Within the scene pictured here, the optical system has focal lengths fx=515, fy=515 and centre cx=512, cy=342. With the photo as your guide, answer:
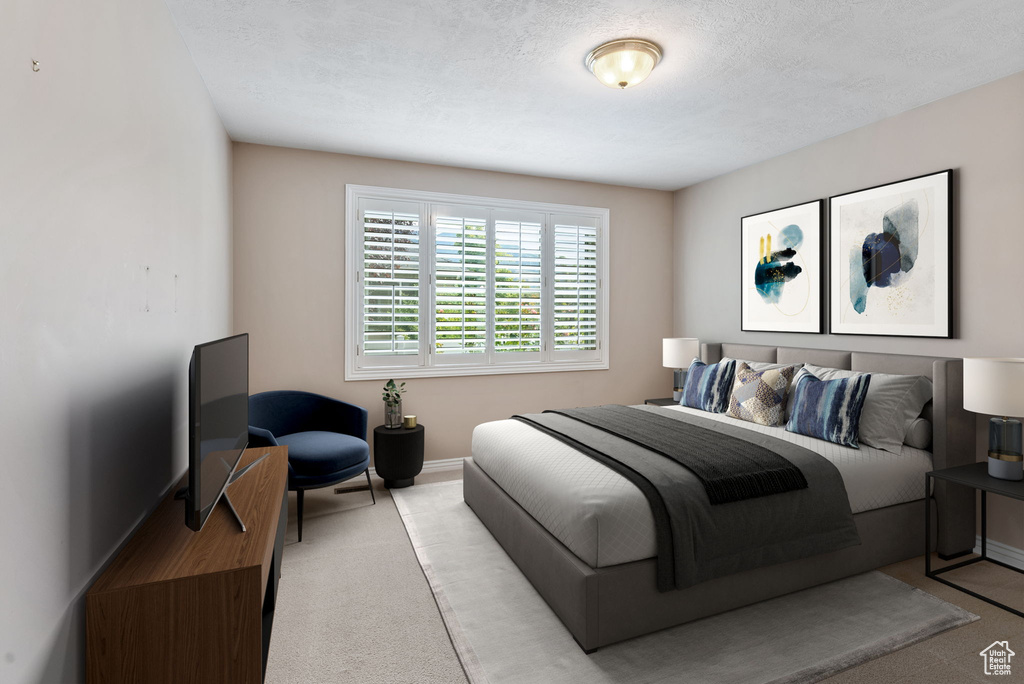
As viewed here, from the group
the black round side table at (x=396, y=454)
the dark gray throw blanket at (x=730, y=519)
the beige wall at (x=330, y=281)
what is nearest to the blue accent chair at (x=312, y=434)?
the black round side table at (x=396, y=454)

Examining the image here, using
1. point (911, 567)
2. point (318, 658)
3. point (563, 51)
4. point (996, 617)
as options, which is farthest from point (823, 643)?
point (563, 51)

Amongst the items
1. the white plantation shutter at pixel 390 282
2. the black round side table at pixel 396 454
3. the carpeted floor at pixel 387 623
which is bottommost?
the carpeted floor at pixel 387 623

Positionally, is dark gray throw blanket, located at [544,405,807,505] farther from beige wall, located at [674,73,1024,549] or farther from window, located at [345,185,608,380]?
window, located at [345,185,608,380]

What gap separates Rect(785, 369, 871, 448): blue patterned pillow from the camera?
2.81 m

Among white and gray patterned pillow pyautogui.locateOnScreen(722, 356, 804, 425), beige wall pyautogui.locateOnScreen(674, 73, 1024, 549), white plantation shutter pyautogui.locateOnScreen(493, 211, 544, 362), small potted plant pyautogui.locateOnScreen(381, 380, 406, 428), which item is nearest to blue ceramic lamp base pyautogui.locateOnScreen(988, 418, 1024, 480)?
beige wall pyautogui.locateOnScreen(674, 73, 1024, 549)

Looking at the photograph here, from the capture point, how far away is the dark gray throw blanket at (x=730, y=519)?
205 cm

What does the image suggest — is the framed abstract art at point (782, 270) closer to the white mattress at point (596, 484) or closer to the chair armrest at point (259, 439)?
the white mattress at point (596, 484)

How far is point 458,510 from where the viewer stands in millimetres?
3461

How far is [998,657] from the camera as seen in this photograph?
1949mm

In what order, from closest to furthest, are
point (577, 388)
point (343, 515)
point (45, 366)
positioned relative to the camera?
point (45, 366)
point (343, 515)
point (577, 388)

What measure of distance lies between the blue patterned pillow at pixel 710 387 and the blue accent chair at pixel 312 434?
244 cm

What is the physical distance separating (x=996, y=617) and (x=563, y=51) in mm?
3172

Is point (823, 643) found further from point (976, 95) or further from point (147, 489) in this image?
point (976, 95)

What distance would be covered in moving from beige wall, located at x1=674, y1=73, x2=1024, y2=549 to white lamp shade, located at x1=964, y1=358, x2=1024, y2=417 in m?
0.55
